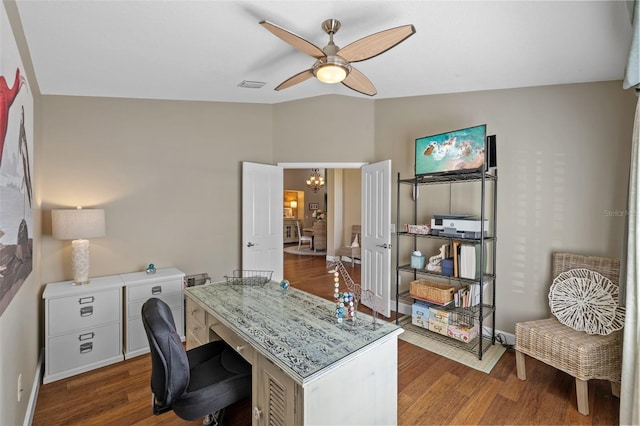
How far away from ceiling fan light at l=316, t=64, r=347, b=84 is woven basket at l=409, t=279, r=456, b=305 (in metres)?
2.47

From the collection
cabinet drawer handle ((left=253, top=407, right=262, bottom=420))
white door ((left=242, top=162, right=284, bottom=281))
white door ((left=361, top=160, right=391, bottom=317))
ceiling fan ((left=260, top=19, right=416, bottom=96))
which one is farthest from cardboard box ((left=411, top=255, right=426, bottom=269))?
cabinet drawer handle ((left=253, top=407, right=262, bottom=420))

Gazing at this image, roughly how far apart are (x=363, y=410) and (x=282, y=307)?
77 cm

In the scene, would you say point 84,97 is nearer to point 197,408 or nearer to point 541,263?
point 197,408

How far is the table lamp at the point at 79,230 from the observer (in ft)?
8.99

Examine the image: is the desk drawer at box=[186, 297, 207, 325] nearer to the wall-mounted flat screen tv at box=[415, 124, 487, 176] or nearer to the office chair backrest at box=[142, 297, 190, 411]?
the office chair backrest at box=[142, 297, 190, 411]

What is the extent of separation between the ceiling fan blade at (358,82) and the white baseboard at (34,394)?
127 inches

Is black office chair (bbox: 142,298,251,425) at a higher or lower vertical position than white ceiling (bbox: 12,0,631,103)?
lower

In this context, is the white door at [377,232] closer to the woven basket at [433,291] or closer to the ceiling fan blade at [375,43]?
the woven basket at [433,291]

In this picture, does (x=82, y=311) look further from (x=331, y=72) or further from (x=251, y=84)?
(x=331, y=72)

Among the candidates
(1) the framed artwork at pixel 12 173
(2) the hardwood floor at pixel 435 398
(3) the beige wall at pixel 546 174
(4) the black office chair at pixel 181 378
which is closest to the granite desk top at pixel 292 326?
(4) the black office chair at pixel 181 378

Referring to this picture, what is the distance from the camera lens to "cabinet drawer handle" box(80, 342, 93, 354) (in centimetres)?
278

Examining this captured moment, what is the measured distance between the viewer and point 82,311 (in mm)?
2779

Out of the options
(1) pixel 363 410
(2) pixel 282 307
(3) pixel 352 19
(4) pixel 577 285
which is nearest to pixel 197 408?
(2) pixel 282 307

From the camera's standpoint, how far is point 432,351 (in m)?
3.11
